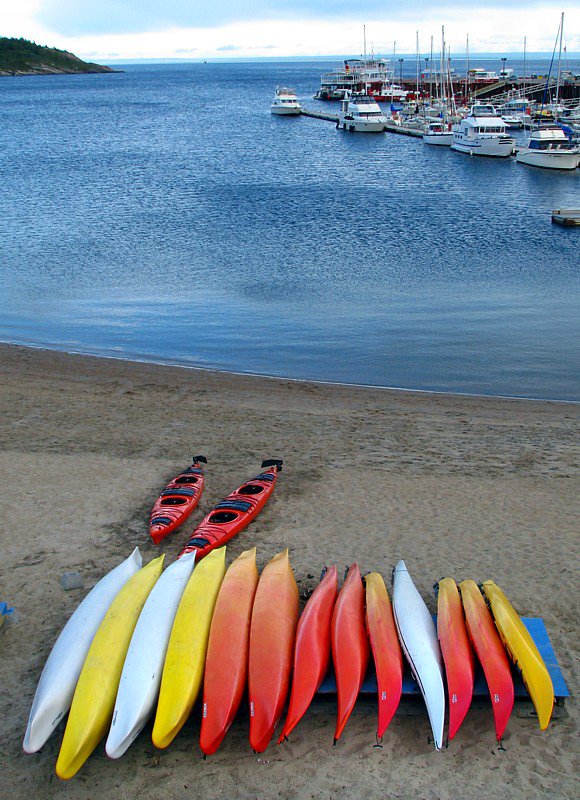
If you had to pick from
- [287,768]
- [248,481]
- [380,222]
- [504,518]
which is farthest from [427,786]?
[380,222]

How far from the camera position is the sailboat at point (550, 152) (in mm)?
44750

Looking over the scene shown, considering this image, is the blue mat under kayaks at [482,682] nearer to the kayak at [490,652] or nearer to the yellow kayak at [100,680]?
the kayak at [490,652]

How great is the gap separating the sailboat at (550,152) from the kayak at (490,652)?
43164 mm

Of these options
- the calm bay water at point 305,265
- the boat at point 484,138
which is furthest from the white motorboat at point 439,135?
the calm bay water at point 305,265

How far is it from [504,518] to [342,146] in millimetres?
54845

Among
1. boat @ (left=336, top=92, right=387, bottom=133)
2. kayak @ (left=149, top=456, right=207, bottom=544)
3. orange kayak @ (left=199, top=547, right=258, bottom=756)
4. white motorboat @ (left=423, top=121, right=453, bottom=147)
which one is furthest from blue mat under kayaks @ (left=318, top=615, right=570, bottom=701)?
boat @ (left=336, top=92, right=387, bottom=133)

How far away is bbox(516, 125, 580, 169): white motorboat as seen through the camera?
147 feet

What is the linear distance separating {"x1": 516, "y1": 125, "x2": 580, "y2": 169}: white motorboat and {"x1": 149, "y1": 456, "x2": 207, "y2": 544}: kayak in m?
41.5

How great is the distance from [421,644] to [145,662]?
254 centimetres

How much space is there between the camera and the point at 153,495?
10.4 m

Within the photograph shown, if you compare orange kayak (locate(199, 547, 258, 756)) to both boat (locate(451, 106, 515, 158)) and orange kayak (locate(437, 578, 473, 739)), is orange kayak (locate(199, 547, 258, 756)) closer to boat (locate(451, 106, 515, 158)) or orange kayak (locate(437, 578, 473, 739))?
orange kayak (locate(437, 578, 473, 739))

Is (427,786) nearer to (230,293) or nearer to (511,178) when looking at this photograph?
(230,293)

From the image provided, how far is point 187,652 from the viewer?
22.2ft

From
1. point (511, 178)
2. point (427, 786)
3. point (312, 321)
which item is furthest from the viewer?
point (511, 178)
